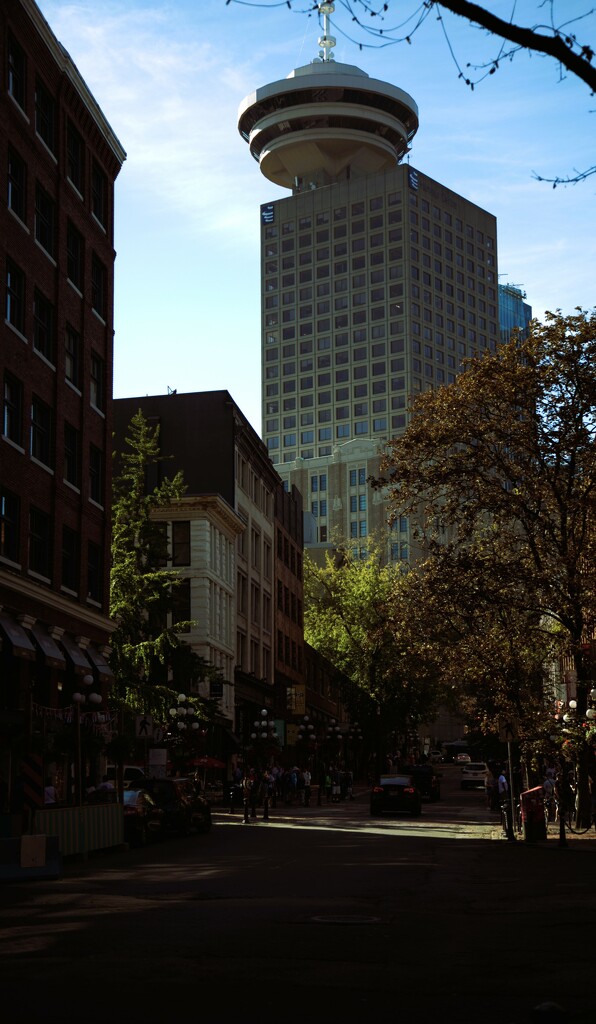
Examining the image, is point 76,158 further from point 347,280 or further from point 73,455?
point 347,280

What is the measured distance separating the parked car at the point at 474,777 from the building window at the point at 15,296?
169 ft

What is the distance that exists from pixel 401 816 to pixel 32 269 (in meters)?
23.3

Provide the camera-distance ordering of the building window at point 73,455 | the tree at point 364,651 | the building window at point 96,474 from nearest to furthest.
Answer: the building window at point 73,455 → the building window at point 96,474 → the tree at point 364,651

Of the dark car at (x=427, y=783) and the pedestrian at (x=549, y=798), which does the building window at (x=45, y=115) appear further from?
the dark car at (x=427, y=783)

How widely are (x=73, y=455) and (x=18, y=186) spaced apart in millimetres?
8344

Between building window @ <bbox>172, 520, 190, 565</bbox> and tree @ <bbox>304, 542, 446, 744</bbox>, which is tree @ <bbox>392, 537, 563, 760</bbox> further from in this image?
tree @ <bbox>304, 542, 446, 744</bbox>

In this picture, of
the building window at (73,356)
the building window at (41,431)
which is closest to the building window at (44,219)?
the building window at (73,356)

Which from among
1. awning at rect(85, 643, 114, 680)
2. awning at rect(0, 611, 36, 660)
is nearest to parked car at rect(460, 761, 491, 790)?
awning at rect(85, 643, 114, 680)

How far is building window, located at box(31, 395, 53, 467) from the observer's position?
119ft

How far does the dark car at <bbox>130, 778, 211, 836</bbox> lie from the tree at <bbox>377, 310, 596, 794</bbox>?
29.2 feet

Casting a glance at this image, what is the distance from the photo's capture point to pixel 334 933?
1259cm

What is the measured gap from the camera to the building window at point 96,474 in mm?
41875

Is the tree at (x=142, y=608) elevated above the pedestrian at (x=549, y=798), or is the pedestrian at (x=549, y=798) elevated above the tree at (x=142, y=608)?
the tree at (x=142, y=608)

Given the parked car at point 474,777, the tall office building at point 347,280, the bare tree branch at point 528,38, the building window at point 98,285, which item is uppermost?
the tall office building at point 347,280
